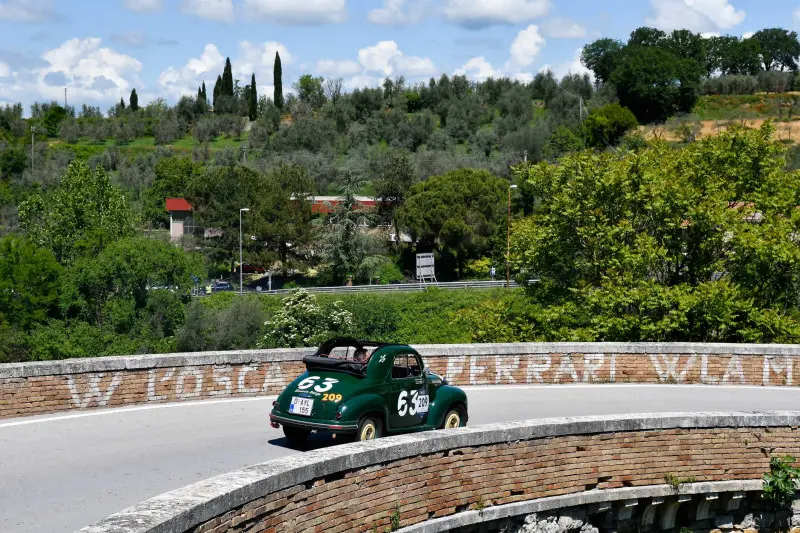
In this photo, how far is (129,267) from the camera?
178 feet

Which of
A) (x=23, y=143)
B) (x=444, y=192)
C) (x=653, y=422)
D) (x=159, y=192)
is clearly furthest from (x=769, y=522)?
(x=23, y=143)

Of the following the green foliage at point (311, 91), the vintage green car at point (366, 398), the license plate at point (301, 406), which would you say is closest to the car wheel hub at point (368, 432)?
the vintage green car at point (366, 398)

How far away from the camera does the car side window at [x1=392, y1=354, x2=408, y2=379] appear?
1236cm

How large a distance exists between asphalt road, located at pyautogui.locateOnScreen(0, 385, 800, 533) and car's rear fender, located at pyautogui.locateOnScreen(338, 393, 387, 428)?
114 cm

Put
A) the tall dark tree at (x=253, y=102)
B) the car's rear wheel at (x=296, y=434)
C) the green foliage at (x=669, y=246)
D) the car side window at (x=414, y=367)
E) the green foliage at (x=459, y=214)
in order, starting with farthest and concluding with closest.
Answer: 1. the tall dark tree at (x=253, y=102)
2. the green foliage at (x=459, y=214)
3. the green foliage at (x=669, y=246)
4. the car side window at (x=414, y=367)
5. the car's rear wheel at (x=296, y=434)

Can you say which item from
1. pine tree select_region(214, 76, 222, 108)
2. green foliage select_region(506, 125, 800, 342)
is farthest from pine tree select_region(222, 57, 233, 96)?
green foliage select_region(506, 125, 800, 342)

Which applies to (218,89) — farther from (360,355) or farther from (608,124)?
(360,355)

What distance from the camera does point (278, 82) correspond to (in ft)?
456

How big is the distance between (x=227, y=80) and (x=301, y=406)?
141m

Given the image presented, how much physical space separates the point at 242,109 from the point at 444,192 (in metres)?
74.9

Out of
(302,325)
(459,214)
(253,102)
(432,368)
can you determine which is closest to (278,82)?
(253,102)

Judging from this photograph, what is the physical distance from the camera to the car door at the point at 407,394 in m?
12.1

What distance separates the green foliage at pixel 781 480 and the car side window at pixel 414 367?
16.4ft

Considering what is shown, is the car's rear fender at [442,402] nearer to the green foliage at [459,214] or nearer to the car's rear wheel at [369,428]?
the car's rear wheel at [369,428]
